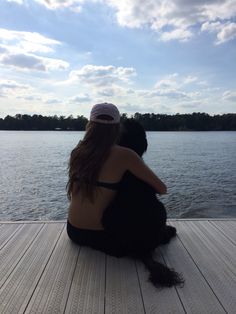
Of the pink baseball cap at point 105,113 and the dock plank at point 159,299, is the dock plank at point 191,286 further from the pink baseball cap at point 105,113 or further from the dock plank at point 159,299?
the pink baseball cap at point 105,113

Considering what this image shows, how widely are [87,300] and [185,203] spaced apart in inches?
343

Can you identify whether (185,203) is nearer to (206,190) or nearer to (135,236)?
(206,190)

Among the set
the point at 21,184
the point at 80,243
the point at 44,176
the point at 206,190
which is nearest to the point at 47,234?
the point at 80,243

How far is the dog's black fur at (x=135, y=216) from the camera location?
10.1 feet

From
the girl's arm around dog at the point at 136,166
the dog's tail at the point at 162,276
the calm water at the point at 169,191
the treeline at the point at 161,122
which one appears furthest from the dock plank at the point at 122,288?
the treeline at the point at 161,122

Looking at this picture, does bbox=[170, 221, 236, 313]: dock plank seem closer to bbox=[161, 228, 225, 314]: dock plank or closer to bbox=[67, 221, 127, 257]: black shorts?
bbox=[161, 228, 225, 314]: dock plank

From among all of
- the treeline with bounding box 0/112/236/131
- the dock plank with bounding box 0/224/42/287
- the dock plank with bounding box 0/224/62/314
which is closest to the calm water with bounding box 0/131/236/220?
the dock plank with bounding box 0/224/42/287

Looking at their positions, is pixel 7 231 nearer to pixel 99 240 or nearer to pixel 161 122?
pixel 99 240

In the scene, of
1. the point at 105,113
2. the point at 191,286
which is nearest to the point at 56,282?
the point at 191,286

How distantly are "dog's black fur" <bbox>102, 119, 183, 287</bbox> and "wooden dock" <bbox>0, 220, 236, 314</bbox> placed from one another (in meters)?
0.15

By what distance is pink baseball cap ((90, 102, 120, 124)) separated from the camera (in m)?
3.13

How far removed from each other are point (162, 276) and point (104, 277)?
43 cm

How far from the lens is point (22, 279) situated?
281cm

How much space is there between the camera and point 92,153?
313cm
